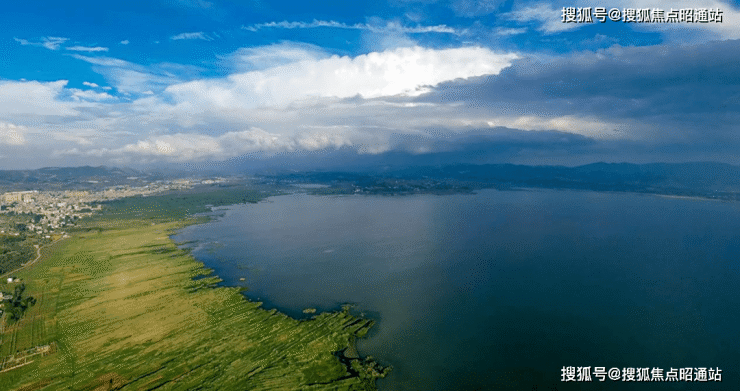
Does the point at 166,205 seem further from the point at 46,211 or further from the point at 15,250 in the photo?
the point at 15,250

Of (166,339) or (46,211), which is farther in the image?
(46,211)

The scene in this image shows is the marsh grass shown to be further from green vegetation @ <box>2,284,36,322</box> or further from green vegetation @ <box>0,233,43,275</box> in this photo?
green vegetation @ <box>0,233,43,275</box>

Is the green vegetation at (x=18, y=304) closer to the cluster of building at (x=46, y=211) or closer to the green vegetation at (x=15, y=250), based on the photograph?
the green vegetation at (x=15, y=250)

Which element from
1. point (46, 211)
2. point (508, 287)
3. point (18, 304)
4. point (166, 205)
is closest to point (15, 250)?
point (18, 304)

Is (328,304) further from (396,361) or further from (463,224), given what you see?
(463,224)

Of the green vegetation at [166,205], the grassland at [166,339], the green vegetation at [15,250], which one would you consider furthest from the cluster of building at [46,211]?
the grassland at [166,339]

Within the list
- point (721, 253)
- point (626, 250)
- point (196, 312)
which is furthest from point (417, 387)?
point (721, 253)
